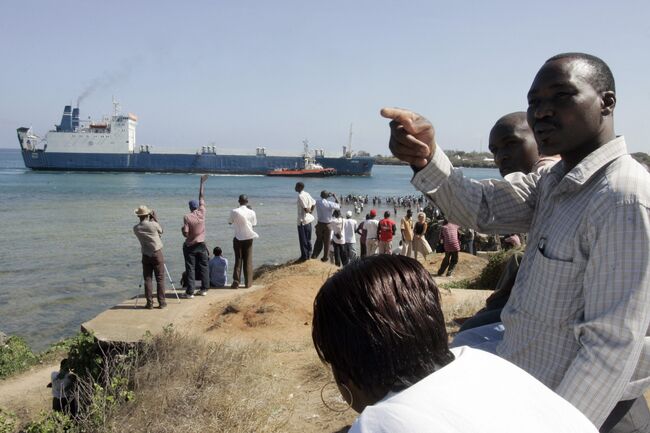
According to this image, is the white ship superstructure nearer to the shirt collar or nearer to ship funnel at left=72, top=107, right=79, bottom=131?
ship funnel at left=72, top=107, right=79, bottom=131

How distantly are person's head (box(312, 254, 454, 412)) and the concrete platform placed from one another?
270 inches

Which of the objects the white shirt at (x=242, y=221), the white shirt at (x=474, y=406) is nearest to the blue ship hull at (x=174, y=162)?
the white shirt at (x=242, y=221)

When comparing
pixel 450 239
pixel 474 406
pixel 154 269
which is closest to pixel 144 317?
pixel 154 269

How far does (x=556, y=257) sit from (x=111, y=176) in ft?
272

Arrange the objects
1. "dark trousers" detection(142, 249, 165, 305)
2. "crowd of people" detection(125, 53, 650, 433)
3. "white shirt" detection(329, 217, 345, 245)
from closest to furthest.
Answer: "crowd of people" detection(125, 53, 650, 433) < "dark trousers" detection(142, 249, 165, 305) < "white shirt" detection(329, 217, 345, 245)

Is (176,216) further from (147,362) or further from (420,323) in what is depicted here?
(420,323)

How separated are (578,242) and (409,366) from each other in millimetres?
726

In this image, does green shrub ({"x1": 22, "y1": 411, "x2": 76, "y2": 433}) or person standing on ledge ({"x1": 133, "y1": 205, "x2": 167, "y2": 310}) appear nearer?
green shrub ({"x1": 22, "y1": 411, "x2": 76, "y2": 433})

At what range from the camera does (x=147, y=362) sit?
5.37 m

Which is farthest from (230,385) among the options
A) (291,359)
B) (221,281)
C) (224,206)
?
(224,206)

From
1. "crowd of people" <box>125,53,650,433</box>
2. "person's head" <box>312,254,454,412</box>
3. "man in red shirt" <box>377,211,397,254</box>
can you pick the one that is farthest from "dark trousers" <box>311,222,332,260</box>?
"person's head" <box>312,254,454,412</box>

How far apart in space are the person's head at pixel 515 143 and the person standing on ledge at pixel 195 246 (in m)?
7.37

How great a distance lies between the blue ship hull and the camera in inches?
3167

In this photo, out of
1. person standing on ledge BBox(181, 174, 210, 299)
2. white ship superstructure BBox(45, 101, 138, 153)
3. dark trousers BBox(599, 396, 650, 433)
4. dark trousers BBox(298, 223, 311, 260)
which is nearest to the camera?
dark trousers BBox(599, 396, 650, 433)
